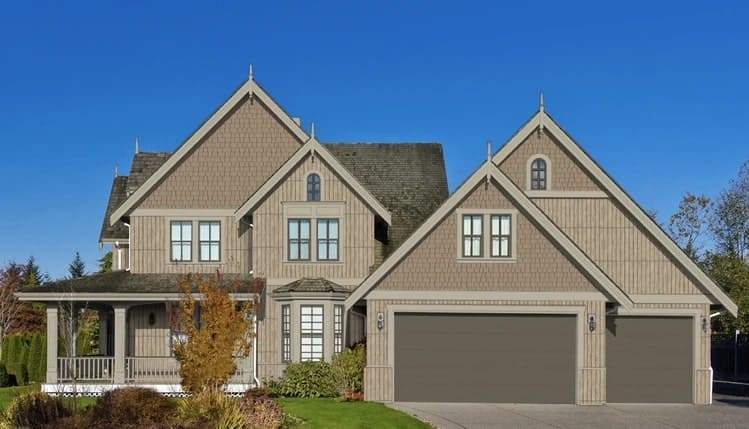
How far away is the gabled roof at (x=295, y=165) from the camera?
29.0 metres

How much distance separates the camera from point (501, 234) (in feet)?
87.8

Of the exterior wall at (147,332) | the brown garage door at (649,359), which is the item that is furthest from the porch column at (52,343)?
the brown garage door at (649,359)

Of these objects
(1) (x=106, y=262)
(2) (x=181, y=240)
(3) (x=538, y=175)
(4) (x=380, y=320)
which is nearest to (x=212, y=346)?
(4) (x=380, y=320)

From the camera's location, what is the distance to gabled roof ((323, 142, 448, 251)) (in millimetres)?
32562

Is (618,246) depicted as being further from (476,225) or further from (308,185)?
(308,185)

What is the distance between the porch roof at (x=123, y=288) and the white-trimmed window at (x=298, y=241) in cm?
142

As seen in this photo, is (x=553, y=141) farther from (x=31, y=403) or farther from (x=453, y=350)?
(x=31, y=403)

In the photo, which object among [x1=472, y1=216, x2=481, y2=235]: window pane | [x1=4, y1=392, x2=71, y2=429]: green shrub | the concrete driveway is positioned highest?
[x1=472, y1=216, x2=481, y2=235]: window pane

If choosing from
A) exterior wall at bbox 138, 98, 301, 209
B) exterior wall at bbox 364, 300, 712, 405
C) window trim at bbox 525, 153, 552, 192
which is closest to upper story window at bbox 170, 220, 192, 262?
exterior wall at bbox 138, 98, 301, 209

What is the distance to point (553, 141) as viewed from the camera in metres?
28.8

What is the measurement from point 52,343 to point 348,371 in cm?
904

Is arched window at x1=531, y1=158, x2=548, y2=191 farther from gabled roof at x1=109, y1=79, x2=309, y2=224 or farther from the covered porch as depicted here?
the covered porch

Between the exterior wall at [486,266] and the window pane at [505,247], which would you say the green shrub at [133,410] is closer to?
the exterior wall at [486,266]

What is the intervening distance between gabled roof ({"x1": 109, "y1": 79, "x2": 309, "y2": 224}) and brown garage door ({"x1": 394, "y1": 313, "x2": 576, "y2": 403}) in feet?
26.4
